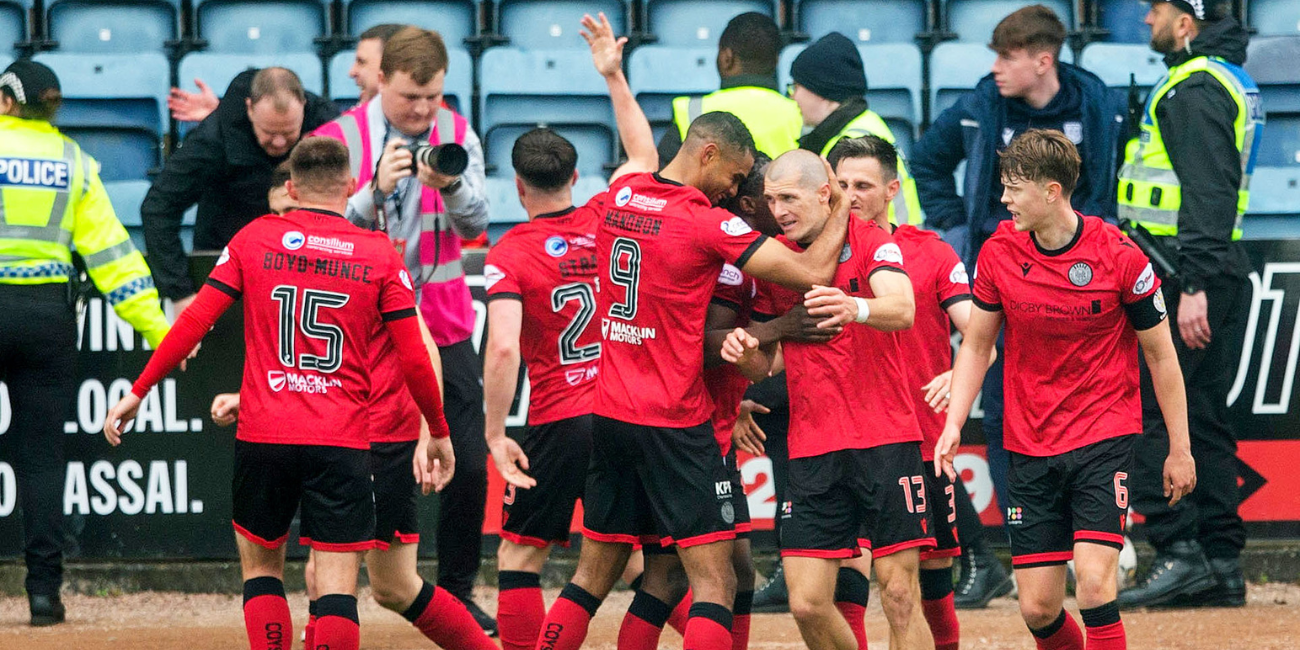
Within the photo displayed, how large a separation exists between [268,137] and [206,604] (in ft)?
7.40

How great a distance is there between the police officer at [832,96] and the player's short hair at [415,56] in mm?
1654

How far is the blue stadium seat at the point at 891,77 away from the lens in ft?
30.6

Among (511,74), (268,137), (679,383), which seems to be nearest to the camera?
(679,383)

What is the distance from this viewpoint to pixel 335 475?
4.89m

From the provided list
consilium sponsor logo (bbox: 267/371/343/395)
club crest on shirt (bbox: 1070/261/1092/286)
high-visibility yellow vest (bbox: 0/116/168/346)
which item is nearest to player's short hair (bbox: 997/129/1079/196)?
club crest on shirt (bbox: 1070/261/1092/286)

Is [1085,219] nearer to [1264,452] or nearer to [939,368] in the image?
[939,368]

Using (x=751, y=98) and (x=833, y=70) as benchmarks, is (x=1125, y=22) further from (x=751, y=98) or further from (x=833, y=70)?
(x=751, y=98)

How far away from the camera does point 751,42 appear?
686 cm

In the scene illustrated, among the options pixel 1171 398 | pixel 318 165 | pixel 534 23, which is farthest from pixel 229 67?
pixel 1171 398

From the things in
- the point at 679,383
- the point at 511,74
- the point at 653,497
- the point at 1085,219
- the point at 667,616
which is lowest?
the point at 667,616

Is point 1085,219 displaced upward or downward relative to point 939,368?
upward

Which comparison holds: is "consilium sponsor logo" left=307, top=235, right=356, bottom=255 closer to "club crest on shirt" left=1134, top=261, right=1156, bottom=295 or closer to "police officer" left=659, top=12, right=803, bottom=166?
"police officer" left=659, top=12, right=803, bottom=166

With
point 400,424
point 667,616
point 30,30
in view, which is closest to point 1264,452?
point 667,616

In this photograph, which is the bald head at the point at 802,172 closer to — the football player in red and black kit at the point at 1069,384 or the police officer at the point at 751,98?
the football player in red and black kit at the point at 1069,384
